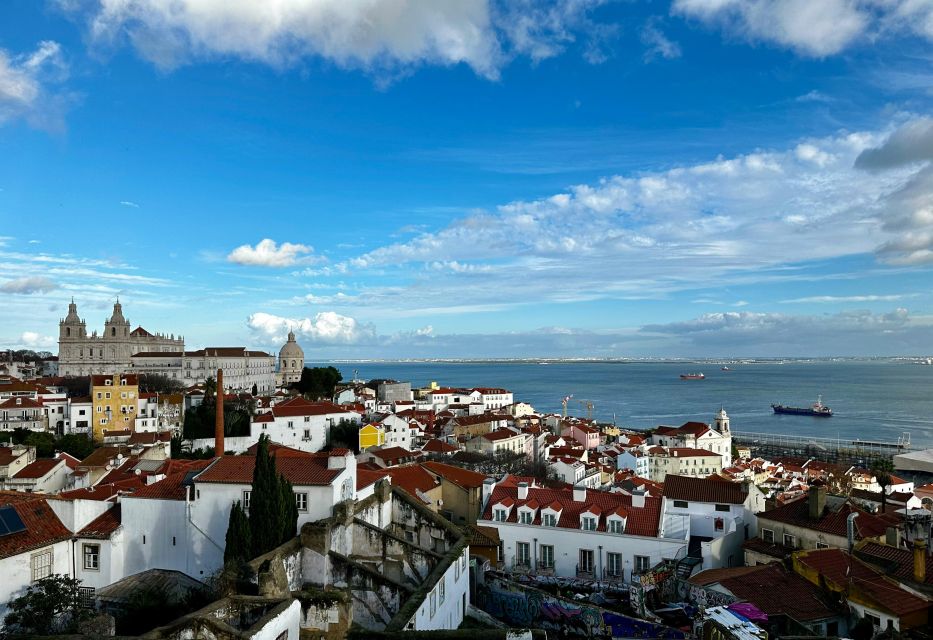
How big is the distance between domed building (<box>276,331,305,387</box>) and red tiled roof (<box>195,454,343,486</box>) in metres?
103

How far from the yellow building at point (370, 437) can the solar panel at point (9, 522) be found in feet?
119

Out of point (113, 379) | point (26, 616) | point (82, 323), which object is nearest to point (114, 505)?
point (26, 616)

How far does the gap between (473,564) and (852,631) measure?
1068cm

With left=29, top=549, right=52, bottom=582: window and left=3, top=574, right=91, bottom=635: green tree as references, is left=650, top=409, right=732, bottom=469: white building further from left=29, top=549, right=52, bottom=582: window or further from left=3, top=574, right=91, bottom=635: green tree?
left=3, top=574, right=91, bottom=635: green tree

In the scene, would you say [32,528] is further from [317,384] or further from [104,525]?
[317,384]

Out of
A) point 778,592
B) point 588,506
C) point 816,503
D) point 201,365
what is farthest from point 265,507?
point 201,365

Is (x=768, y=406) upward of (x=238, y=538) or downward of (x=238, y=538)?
downward

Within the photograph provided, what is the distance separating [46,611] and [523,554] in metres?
15.0

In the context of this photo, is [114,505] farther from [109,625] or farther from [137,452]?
[137,452]

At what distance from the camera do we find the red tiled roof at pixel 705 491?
2577cm

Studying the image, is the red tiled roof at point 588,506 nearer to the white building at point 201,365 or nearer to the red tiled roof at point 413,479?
the red tiled roof at point 413,479

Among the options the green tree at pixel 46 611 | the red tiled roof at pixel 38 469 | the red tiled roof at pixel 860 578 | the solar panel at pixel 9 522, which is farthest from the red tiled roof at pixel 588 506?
the red tiled roof at pixel 38 469

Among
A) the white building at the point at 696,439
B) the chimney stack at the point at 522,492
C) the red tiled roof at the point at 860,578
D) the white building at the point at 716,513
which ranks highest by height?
the chimney stack at the point at 522,492

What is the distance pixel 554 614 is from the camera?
17031mm
